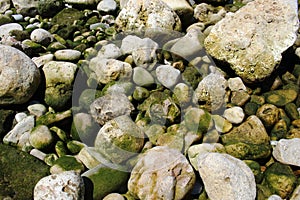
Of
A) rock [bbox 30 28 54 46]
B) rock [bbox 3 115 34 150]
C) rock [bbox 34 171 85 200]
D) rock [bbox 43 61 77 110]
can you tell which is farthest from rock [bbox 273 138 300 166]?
rock [bbox 30 28 54 46]

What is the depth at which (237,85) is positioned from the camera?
18.1 ft

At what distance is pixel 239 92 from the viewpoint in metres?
5.41

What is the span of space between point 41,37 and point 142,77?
2296 millimetres

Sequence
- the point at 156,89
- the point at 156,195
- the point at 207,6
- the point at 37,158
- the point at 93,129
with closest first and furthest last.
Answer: the point at 156,195 < the point at 37,158 < the point at 93,129 < the point at 156,89 < the point at 207,6

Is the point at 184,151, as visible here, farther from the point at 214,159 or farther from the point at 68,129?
the point at 68,129

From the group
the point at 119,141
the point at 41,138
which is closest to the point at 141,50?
the point at 119,141

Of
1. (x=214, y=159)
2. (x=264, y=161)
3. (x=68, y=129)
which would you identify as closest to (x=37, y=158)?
(x=68, y=129)

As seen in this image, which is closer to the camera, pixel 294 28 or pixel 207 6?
pixel 294 28

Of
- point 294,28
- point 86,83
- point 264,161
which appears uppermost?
point 294,28

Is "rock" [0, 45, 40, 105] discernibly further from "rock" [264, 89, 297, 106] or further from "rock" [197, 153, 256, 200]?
"rock" [264, 89, 297, 106]

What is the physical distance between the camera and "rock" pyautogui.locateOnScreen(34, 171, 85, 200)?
3855 mm

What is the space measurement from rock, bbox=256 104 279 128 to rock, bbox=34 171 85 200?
8.62 feet

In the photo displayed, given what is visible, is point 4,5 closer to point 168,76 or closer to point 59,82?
point 59,82

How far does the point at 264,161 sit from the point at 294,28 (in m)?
2.24
